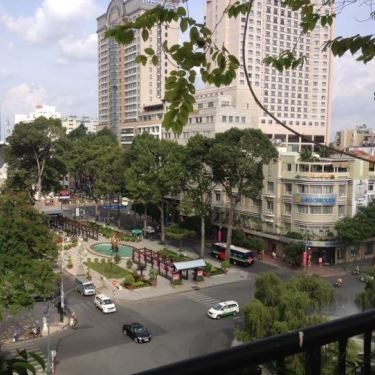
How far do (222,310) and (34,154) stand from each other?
3155 cm

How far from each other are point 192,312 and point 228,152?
11998 mm

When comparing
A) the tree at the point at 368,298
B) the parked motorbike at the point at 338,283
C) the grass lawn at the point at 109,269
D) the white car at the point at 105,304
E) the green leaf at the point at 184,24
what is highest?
the green leaf at the point at 184,24

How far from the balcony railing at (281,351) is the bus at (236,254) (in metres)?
33.4

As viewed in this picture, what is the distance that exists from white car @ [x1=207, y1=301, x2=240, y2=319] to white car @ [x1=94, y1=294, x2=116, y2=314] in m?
5.14

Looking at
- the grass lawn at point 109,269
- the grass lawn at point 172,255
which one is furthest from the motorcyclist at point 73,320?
the grass lawn at point 172,255

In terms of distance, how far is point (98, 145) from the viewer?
183ft

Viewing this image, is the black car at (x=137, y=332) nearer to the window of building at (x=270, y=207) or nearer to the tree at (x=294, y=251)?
the tree at (x=294, y=251)

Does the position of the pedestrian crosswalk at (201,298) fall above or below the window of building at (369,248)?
below

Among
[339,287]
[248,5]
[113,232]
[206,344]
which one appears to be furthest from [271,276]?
[113,232]

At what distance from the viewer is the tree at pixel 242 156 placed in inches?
1323

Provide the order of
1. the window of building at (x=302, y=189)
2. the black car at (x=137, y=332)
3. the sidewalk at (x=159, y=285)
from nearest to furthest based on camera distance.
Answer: the black car at (x=137, y=332) → the sidewalk at (x=159, y=285) → the window of building at (x=302, y=189)

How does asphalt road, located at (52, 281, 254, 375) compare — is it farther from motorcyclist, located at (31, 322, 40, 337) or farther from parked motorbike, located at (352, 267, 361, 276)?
parked motorbike, located at (352, 267, 361, 276)

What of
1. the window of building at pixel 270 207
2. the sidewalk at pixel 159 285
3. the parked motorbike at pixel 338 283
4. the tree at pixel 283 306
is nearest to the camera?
the tree at pixel 283 306

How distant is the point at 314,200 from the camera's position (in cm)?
3597
